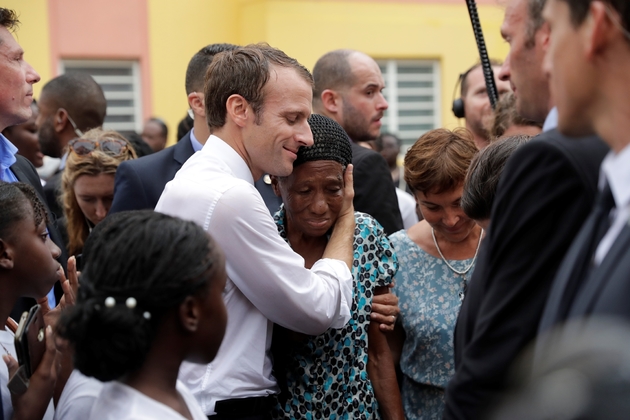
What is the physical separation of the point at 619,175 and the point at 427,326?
5.84 ft

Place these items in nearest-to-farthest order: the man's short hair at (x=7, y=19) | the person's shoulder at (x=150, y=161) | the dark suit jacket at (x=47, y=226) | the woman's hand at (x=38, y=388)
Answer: the woman's hand at (x=38, y=388) → the dark suit jacket at (x=47, y=226) → the man's short hair at (x=7, y=19) → the person's shoulder at (x=150, y=161)

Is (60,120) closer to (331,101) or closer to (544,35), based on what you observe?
(331,101)

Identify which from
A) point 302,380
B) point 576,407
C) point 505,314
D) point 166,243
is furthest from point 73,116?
point 576,407

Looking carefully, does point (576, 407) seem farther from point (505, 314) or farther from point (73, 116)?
point (73, 116)

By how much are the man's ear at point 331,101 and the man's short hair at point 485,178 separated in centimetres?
262

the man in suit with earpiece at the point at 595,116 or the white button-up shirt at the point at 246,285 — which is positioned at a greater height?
the man in suit with earpiece at the point at 595,116

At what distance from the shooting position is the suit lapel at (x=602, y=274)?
1.42 m

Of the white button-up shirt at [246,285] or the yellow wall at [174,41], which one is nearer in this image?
the white button-up shirt at [246,285]

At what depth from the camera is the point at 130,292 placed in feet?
6.02

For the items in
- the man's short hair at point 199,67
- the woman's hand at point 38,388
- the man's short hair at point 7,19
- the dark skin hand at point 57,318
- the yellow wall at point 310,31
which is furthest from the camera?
the yellow wall at point 310,31

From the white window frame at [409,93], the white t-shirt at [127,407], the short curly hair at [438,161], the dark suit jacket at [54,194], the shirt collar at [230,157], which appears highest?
the shirt collar at [230,157]

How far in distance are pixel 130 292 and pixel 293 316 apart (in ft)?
2.76

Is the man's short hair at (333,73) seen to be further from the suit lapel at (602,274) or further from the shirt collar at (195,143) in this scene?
the suit lapel at (602,274)

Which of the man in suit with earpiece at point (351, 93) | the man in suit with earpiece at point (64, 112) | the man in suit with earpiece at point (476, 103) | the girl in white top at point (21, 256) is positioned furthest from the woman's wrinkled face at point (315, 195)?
the man in suit with earpiece at point (64, 112)
